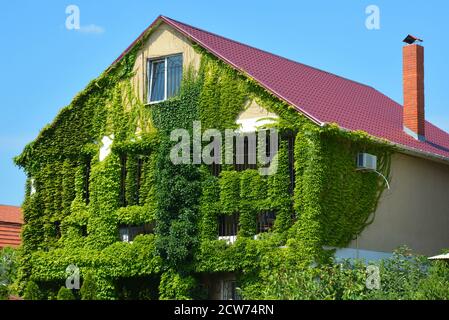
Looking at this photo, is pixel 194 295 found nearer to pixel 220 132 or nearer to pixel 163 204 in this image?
pixel 163 204

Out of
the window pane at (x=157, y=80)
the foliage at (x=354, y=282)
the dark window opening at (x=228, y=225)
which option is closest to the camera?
the foliage at (x=354, y=282)

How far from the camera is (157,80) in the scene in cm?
3050

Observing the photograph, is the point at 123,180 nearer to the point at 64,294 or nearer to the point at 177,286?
the point at 64,294

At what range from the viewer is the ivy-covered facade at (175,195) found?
2662 centimetres

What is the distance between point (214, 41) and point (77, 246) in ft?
25.1

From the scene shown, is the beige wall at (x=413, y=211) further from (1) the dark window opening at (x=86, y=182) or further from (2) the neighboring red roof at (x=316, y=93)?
(1) the dark window opening at (x=86, y=182)

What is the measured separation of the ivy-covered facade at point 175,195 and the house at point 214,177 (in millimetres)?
41

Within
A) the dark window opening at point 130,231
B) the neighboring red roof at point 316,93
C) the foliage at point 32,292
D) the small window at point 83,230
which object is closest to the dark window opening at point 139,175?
the dark window opening at point 130,231

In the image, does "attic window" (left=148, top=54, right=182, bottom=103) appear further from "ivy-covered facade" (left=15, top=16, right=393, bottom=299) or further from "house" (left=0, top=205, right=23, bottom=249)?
"house" (left=0, top=205, right=23, bottom=249)

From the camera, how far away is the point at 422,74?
105 feet

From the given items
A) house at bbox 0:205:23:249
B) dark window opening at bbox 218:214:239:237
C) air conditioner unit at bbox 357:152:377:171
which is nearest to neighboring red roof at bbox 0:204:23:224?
house at bbox 0:205:23:249

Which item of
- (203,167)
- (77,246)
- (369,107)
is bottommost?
(77,246)
